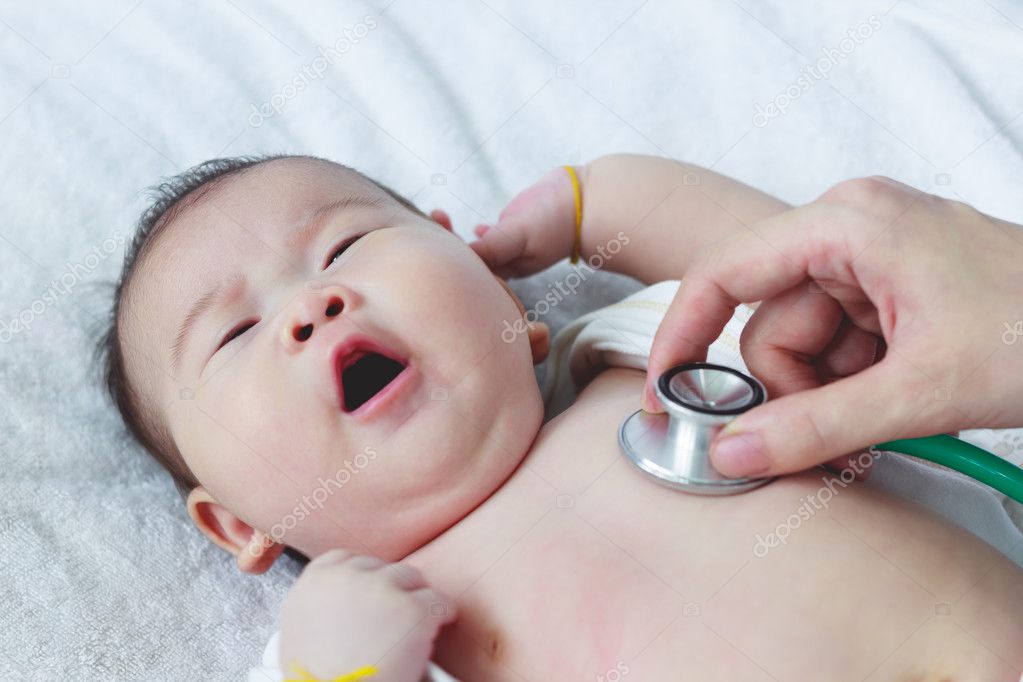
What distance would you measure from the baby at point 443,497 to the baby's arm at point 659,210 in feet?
0.82

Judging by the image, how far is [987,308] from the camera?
37.8 inches

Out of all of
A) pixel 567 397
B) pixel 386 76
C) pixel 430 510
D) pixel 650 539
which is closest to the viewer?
pixel 650 539

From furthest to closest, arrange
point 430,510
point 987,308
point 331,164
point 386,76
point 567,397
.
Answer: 1. point 386,76
2. point 567,397
3. point 331,164
4. point 430,510
5. point 987,308

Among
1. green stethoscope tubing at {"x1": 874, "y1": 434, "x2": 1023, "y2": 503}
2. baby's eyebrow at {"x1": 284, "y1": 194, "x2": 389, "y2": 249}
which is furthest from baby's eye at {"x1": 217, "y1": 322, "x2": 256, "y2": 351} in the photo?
green stethoscope tubing at {"x1": 874, "y1": 434, "x2": 1023, "y2": 503}

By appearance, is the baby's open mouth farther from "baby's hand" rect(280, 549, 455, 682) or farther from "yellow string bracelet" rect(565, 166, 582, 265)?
"yellow string bracelet" rect(565, 166, 582, 265)

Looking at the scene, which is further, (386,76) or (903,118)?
(386,76)

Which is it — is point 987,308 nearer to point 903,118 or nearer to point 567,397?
point 567,397

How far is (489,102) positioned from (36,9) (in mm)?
906

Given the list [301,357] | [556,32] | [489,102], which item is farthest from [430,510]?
[556,32]

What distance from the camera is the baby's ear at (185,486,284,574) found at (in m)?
1.33

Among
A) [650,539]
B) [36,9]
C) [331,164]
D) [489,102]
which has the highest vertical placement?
[36,9]

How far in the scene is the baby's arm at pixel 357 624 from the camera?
3.31ft
